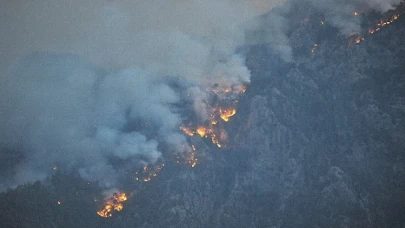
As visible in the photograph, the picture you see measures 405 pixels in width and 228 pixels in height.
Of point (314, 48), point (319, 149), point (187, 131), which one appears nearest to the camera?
point (319, 149)

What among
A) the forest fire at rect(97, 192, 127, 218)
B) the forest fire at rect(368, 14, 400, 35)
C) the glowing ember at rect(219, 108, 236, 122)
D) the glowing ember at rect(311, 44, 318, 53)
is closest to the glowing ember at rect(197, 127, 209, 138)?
the glowing ember at rect(219, 108, 236, 122)

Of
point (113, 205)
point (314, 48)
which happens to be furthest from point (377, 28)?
point (113, 205)

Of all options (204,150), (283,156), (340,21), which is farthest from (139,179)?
(340,21)

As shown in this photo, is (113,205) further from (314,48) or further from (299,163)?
(314,48)

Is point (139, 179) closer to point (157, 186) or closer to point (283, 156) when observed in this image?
point (157, 186)

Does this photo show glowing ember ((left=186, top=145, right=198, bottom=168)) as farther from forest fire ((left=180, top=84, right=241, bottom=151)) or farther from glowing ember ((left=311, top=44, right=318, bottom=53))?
glowing ember ((left=311, top=44, right=318, bottom=53))

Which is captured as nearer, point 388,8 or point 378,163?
point 378,163

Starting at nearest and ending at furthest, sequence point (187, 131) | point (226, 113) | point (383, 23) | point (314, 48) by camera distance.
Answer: point (383, 23)
point (314, 48)
point (226, 113)
point (187, 131)

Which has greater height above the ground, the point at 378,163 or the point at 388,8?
the point at 388,8
